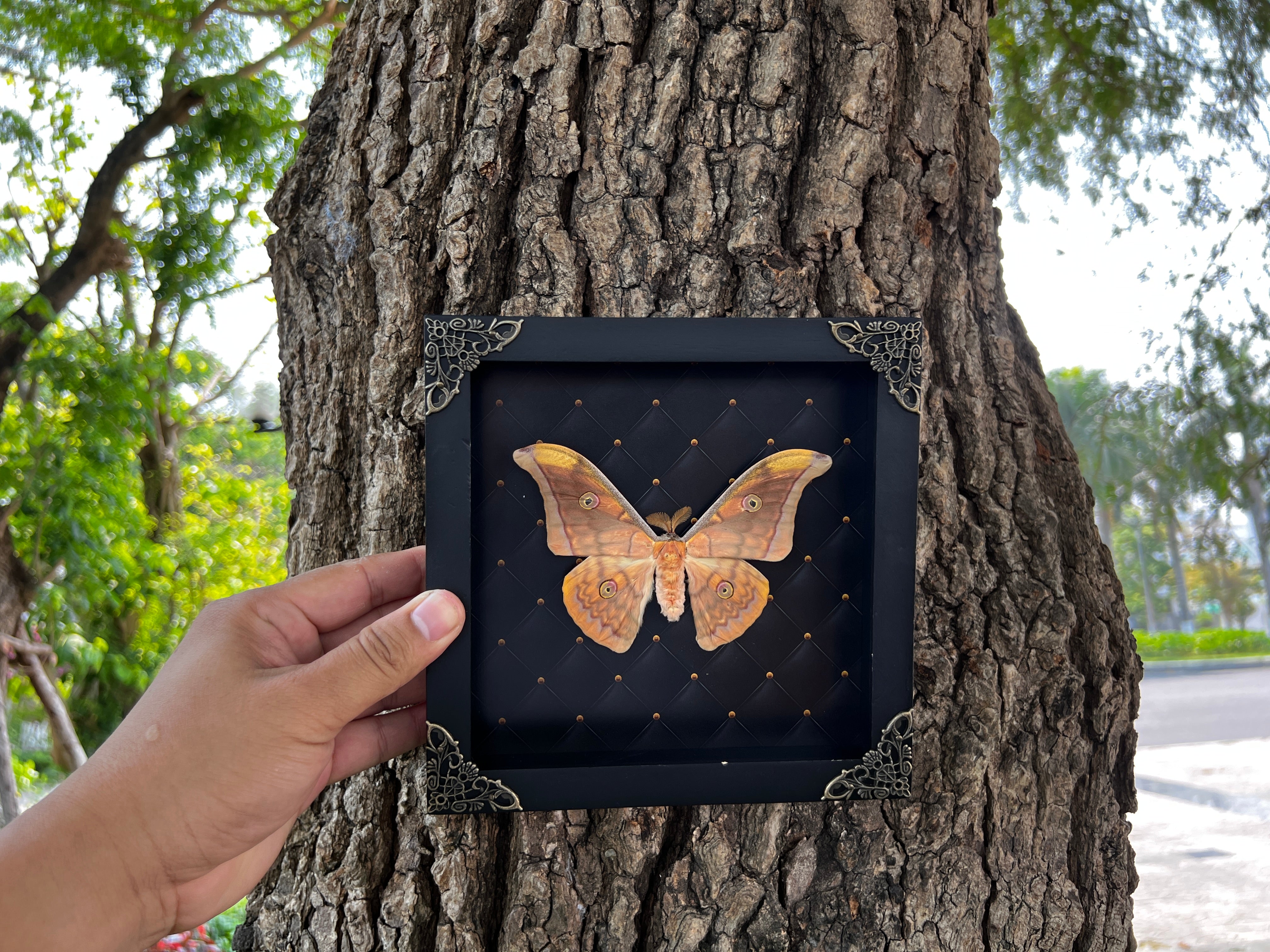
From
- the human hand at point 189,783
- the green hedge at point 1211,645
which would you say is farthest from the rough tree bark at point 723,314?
the green hedge at point 1211,645

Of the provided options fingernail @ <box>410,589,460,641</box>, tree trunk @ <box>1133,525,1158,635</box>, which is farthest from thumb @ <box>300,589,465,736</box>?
tree trunk @ <box>1133,525,1158,635</box>

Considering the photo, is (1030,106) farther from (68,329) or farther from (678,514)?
(68,329)

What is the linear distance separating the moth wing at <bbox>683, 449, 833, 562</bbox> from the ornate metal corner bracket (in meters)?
0.11

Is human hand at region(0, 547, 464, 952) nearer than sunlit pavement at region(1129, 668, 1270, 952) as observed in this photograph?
Yes

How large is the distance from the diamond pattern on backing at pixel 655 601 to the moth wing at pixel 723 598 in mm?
10

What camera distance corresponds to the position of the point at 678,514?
2.60ft

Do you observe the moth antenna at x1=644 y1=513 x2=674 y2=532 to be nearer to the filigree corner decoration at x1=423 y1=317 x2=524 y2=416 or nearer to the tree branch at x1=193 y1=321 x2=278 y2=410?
the filigree corner decoration at x1=423 y1=317 x2=524 y2=416

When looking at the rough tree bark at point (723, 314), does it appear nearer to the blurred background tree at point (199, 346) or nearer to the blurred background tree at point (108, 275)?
the blurred background tree at point (199, 346)

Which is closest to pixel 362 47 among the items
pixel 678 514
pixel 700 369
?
pixel 700 369

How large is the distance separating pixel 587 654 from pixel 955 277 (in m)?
0.63

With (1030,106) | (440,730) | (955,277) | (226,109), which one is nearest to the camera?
(440,730)

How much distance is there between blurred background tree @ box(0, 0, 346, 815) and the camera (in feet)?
10.2

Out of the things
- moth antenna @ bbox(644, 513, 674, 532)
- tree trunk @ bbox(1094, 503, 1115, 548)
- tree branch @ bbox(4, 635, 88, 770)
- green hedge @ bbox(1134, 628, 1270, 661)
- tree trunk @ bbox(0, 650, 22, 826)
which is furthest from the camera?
→ green hedge @ bbox(1134, 628, 1270, 661)

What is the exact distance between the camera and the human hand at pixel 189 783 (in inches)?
27.2
